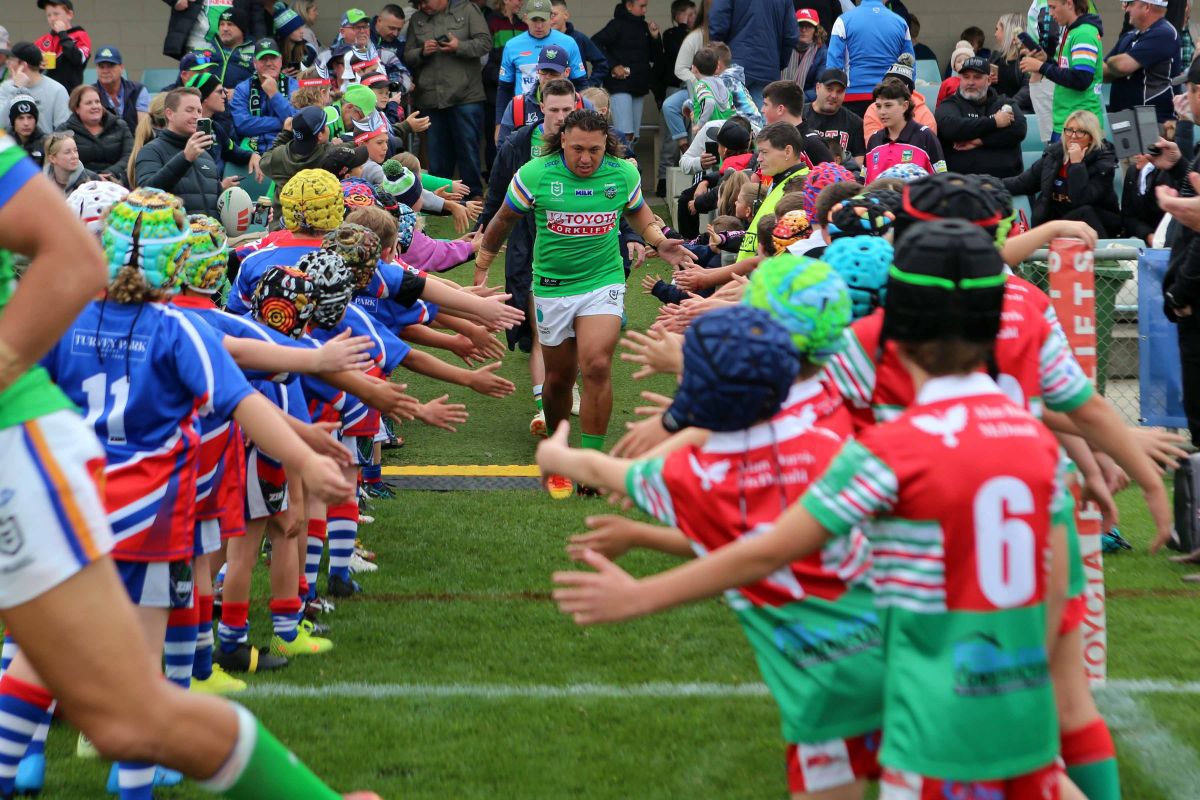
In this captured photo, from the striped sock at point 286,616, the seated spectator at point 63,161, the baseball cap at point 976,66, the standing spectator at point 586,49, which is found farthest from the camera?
the standing spectator at point 586,49

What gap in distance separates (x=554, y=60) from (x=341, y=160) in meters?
2.98

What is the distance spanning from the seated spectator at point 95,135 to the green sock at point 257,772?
33.9ft

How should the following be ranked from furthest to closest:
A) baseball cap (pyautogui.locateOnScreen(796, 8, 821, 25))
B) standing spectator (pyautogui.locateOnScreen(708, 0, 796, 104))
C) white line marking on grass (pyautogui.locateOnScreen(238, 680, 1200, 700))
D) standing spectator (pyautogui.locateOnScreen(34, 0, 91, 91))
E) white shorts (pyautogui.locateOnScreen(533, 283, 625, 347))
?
baseball cap (pyautogui.locateOnScreen(796, 8, 821, 25)) < standing spectator (pyautogui.locateOnScreen(34, 0, 91, 91)) < standing spectator (pyautogui.locateOnScreen(708, 0, 796, 104)) < white shorts (pyautogui.locateOnScreen(533, 283, 625, 347)) < white line marking on grass (pyautogui.locateOnScreen(238, 680, 1200, 700))

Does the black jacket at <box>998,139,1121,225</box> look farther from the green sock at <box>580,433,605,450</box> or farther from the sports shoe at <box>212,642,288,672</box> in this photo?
the sports shoe at <box>212,642,288,672</box>

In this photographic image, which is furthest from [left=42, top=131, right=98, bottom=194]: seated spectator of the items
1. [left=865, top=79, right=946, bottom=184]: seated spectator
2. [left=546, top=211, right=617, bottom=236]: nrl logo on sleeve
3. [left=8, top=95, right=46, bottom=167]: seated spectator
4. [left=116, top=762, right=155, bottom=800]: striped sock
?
[left=116, top=762, right=155, bottom=800]: striped sock

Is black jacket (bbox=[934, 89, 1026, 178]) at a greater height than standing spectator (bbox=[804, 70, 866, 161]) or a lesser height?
lesser

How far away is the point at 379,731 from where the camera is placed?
4848mm

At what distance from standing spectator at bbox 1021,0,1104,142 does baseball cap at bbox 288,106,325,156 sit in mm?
6814

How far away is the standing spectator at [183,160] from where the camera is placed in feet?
32.2

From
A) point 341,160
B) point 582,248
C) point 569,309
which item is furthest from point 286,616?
point 341,160

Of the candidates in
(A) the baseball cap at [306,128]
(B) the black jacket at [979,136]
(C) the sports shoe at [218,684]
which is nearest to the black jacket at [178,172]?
(A) the baseball cap at [306,128]

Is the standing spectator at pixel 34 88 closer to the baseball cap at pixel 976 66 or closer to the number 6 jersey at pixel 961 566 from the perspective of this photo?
the baseball cap at pixel 976 66

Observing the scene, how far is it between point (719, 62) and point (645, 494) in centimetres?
1133

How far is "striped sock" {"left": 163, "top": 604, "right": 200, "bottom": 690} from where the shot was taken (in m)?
4.40
